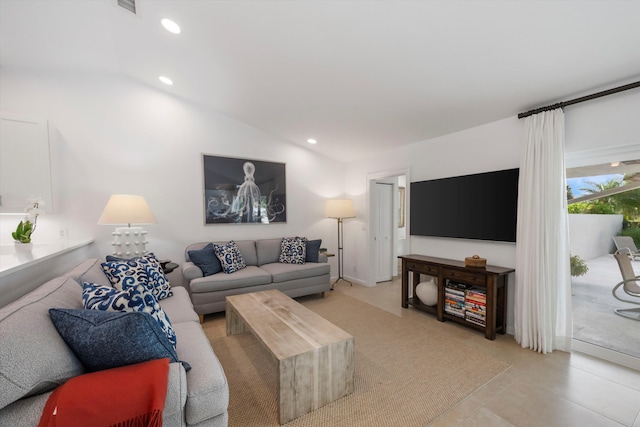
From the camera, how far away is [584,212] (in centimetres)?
254

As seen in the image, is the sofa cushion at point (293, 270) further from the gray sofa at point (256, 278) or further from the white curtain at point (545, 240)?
the white curtain at point (545, 240)

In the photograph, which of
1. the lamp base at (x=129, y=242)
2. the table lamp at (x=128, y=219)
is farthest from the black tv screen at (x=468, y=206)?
the lamp base at (x=129, y=242)

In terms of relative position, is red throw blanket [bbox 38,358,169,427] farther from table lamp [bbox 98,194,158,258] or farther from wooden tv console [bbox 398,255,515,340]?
wooden tv console [bbox 398,255,515,340]

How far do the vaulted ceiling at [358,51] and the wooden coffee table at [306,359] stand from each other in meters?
2.29

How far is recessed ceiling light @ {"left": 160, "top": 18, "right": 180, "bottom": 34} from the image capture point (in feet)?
7.60

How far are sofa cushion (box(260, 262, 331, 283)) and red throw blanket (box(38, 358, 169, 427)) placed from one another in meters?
2.63

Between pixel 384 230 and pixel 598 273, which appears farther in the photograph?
pixel 384 230

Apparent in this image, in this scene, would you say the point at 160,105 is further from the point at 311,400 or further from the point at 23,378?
the point at 311,400

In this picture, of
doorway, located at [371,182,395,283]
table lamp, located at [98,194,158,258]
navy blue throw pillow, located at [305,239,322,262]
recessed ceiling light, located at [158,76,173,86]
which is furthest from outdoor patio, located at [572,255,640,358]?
recessed ceiling light, located at [158,76,173,86]

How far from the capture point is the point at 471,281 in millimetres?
2826

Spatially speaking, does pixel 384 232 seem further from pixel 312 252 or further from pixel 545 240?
pixel 545 240

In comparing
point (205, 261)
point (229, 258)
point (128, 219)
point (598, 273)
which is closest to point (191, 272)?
point (205, 261)

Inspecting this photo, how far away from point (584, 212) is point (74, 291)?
4123 millimetres

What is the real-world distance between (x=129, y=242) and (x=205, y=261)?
1035 mm
